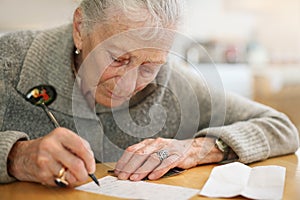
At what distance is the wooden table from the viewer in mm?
864

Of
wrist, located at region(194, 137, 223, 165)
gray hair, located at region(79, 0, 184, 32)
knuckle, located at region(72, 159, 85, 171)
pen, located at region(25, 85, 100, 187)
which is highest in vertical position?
gray hair, located at region(79, 0, 184, 32)

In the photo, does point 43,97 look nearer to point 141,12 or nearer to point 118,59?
point 118,59

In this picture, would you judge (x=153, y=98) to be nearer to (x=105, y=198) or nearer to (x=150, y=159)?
(x=150, y=159)

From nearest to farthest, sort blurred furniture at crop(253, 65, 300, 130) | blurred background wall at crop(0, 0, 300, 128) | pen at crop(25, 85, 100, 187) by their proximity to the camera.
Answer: pen at crop(25, 85, 100, 187)
blurred furniture at crop(253, 65, 300, 130)
blurred background wall at crop(0, 0, 300, 128)

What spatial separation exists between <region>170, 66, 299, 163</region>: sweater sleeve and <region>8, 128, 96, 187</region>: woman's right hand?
41 centimetres

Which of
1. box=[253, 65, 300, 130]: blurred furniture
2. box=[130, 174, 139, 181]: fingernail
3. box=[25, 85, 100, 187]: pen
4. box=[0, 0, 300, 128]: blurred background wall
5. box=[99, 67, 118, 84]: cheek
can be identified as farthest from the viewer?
box=[0, 0, 300, 128]: blurred background wall

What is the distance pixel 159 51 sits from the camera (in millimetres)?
1092

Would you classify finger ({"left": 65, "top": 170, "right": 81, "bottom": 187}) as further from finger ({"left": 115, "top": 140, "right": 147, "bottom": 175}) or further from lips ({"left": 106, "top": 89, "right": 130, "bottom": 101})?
lips ({"left": 106, "top": 89, "right": 130, "bottom": 101})

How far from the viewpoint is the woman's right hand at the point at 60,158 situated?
851 mm

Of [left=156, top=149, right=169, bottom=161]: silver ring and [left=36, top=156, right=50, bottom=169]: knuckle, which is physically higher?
[left=36, top=156, right=50, bottom=169]: knuckle

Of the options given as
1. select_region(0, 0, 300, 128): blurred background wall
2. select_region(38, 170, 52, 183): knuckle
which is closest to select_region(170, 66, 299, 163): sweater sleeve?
select_region(38, 170, 52, 183): knuckle

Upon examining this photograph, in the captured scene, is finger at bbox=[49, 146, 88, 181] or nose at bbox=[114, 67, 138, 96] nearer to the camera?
finger at bbox=[49, 146, 88, 181]

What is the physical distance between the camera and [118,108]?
130 cm

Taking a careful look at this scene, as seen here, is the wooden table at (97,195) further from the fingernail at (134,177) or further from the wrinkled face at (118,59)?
the wrinkled face at (118,59)
